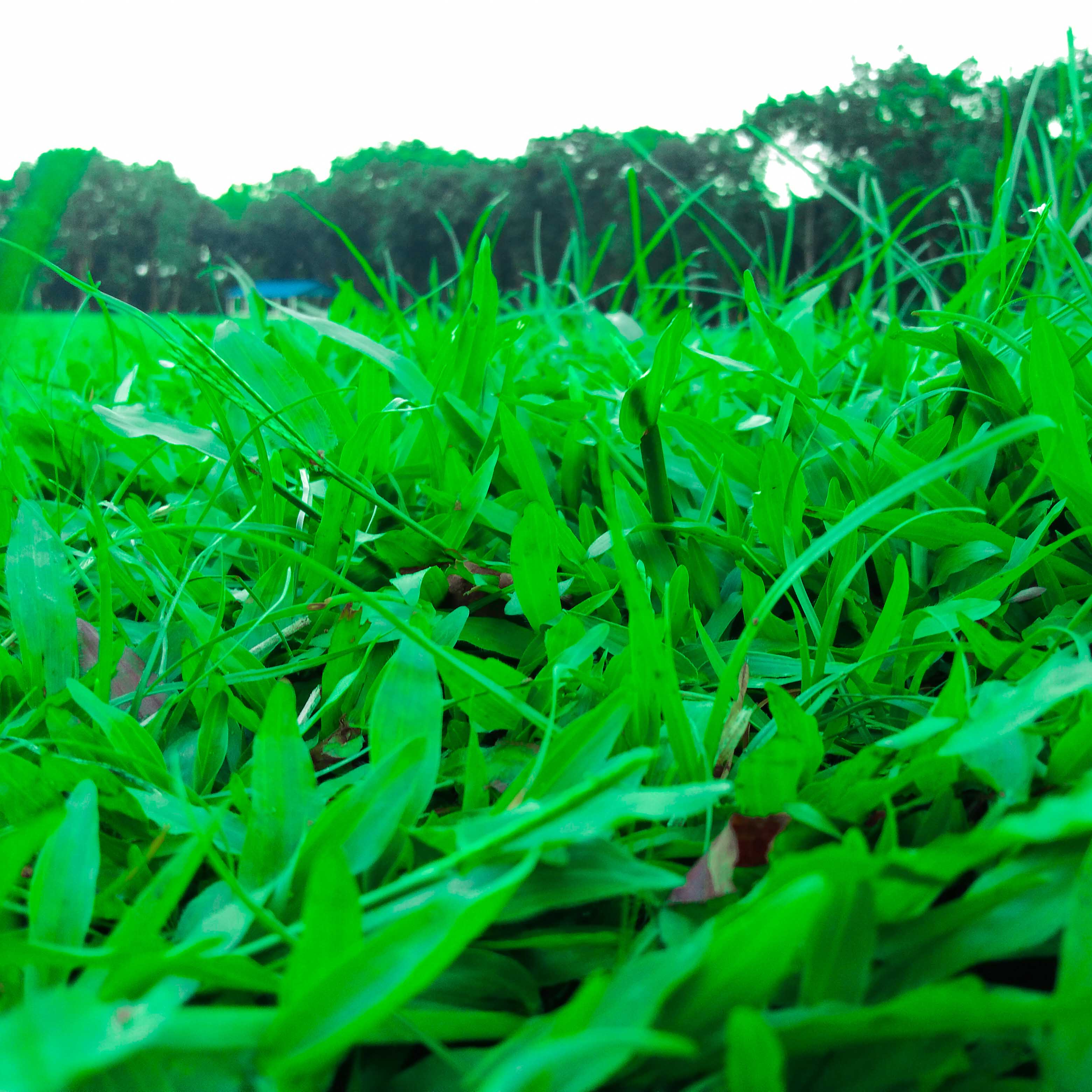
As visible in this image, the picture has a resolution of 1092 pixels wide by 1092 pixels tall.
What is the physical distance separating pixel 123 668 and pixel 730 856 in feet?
1.23

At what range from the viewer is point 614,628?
47 centimetres

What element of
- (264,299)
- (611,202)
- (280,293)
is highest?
(611,202)

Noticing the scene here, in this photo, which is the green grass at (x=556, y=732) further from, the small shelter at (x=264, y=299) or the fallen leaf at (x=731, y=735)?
the small shelter at (x=264, y=299)

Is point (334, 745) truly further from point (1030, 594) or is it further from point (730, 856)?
point (1030, 594)

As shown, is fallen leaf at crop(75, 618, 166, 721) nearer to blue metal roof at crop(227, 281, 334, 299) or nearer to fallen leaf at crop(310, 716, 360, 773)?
fallen leaf at crop(310, 716, 360, 773)

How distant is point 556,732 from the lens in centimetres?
38

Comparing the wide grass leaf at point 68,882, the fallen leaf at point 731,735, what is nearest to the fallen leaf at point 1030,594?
the fallen leaf at point 731,735

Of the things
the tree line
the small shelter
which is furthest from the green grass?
the small shelter

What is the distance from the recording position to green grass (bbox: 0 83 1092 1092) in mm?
250

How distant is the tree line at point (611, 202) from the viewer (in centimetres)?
106

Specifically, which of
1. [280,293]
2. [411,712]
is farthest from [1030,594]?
[280,293]

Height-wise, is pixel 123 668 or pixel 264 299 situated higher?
pixel 264 299

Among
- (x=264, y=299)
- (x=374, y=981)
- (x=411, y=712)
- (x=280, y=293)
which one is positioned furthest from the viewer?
(x=280, y=293)

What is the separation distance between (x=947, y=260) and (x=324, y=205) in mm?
10810
